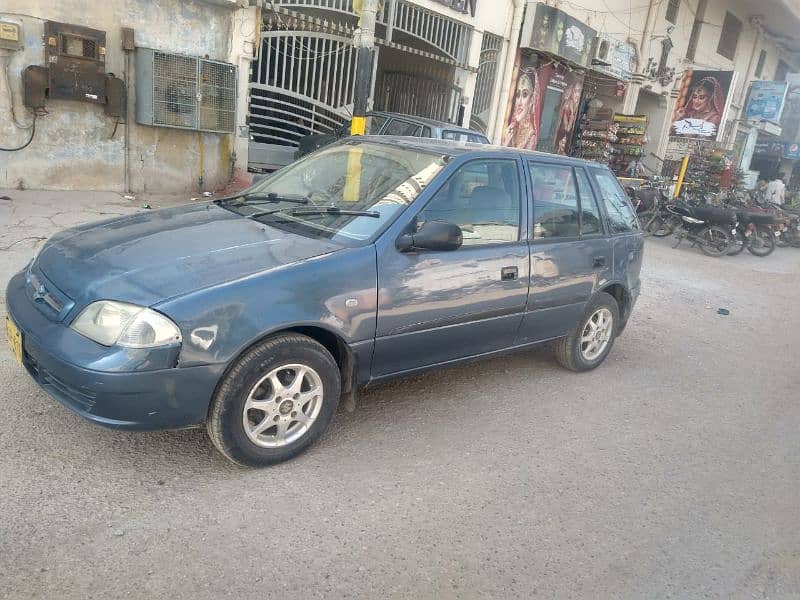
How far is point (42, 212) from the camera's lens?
7395 mm

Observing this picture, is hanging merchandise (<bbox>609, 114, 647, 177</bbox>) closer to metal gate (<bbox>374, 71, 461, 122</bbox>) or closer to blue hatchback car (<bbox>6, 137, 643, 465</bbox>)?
metal gate (<bbox>374, 71, 461, 122</bbox>)

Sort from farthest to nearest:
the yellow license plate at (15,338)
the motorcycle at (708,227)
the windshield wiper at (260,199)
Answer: the motorcycle at (708,227) → the windshield wiper at (260,199) → the yellow license plate at (15,338)

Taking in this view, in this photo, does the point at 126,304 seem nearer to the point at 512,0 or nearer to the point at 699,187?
the point at 512,0

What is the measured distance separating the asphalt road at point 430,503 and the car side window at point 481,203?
1.15 meters

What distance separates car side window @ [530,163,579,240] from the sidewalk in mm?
4056

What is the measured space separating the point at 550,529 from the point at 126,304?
2.20 metres

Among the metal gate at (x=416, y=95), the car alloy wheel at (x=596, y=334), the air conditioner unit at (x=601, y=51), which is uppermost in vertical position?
the air conditioner unit at (x=601, y=51)

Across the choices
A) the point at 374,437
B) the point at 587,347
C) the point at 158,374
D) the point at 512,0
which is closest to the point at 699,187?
the point at 512,0

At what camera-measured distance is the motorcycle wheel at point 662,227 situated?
43.7 ft

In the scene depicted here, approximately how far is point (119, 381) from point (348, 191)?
1743 millimetres

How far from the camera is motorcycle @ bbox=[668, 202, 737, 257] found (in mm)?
12328

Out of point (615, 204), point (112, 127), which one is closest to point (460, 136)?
point (112, 127)

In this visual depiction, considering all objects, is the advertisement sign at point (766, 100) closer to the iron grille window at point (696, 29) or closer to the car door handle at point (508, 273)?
the iron grille window at point (696, 29)

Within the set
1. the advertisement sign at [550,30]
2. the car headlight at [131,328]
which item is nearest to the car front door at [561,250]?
the car headlight at [131,328]
